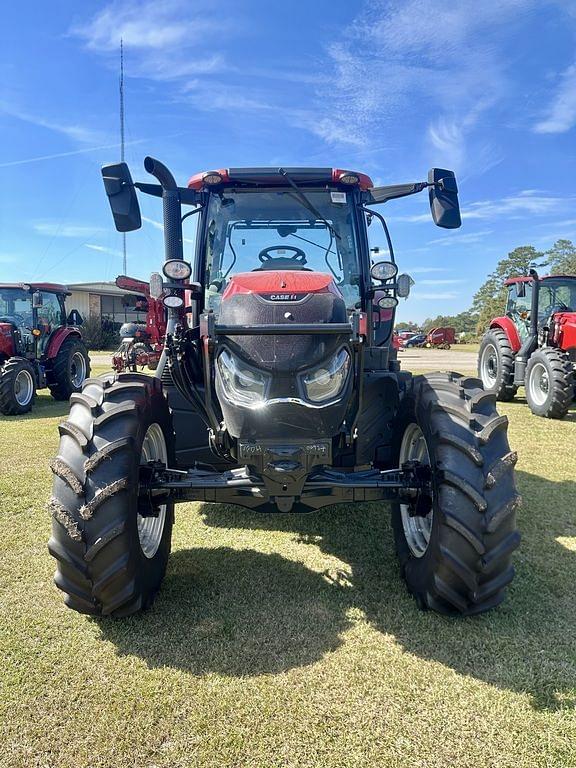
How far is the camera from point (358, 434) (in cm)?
325

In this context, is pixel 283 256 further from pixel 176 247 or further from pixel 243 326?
pixel 243 326

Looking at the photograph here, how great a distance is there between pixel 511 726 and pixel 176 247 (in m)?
3.40

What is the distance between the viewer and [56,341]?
11234mm

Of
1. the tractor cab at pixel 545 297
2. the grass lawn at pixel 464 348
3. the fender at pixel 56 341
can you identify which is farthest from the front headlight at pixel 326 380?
the grass lawn at pixel 464 348

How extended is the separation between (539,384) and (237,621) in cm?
795

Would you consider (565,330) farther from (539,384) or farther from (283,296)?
(283,296)

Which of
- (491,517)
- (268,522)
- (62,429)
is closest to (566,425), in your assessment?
(268,522)

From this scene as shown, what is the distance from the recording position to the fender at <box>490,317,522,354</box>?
1046cm

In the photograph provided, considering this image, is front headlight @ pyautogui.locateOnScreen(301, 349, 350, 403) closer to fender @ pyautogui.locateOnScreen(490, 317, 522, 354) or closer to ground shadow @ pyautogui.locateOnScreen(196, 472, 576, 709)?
ground shadow @ pyautogui.locateOnScreen(196, 472, 576, 709)

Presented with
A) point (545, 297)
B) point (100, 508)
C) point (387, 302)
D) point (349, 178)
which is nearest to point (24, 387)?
point (387, 302)

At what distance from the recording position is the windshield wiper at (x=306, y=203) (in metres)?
3.58

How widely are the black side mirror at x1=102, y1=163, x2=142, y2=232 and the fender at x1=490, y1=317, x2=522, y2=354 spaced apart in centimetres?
881

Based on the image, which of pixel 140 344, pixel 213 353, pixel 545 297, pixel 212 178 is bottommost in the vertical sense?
pixel 140 344

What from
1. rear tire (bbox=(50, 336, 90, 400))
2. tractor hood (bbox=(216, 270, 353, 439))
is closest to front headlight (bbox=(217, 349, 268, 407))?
tractor hood (bbox=(216, 270, 353, 439))
